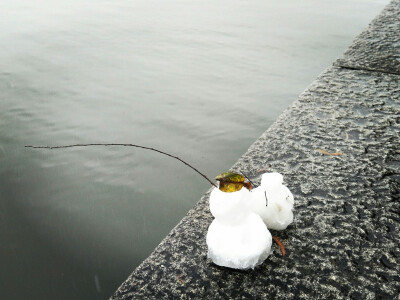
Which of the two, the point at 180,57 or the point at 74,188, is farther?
the point at 180,57

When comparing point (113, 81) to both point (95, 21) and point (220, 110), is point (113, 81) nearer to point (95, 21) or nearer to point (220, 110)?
point (220, 110)

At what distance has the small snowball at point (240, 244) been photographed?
1.00 meters

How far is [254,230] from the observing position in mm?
1029

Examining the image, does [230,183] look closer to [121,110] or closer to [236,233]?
[236,233]

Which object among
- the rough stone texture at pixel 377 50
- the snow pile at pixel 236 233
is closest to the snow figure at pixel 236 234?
the snow pile at pixel 236 233

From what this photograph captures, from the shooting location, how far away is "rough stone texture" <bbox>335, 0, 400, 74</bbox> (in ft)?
8.02

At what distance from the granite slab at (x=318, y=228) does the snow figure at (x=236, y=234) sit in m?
0.04

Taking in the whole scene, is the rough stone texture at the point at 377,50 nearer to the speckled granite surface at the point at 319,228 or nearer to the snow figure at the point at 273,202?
the speckled granite surface at the point at 319,228

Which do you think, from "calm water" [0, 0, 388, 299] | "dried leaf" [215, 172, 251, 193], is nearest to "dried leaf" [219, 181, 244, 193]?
"dried leaf" [215, 172, 251, 193]

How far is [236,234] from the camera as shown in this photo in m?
1.02

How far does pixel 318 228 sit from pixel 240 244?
1.07ft

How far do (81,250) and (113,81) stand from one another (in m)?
2.63

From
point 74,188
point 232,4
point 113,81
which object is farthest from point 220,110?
point 232,4

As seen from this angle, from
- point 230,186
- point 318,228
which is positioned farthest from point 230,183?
point 318,228
